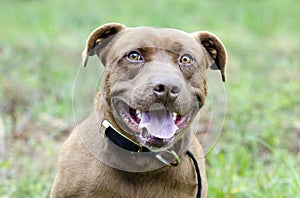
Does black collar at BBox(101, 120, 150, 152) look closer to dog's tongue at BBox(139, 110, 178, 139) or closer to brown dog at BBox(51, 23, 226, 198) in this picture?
brown dog at BBox(51, 23, 226, 198)

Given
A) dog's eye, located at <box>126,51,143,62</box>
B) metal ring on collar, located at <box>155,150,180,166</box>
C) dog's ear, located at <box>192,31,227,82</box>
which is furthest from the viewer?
dog's ear, located at <box>192,31,227,82</box>

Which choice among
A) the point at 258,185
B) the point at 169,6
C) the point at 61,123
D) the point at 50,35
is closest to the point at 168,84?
the point at 258,185

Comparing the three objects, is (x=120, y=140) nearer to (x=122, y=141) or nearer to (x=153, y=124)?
(x=122, y=141)

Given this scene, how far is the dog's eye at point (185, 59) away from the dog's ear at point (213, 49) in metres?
0.27

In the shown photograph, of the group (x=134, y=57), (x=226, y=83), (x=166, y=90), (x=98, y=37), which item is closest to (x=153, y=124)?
(x=166, y=90)

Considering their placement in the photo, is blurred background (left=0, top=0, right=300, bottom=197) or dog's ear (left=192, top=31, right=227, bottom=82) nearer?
dog's ear (left=192, top=31, right=227, bottom=82)

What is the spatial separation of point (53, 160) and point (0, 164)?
1.65ft

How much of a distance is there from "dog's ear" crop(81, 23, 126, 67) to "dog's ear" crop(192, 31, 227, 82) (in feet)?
1.46

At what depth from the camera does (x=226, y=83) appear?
7445mm

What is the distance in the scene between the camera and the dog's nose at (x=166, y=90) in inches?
131

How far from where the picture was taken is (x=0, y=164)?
4.96 meters

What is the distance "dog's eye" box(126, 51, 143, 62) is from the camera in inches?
141

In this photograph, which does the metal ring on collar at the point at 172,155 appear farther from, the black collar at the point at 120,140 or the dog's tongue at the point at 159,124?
the dog's tongue at the point at 159,124

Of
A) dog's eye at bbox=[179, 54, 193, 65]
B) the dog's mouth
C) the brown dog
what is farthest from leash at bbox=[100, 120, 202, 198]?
dog's eye at bbox=[179, 54, 193, 65]
